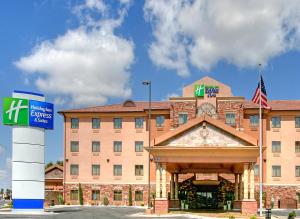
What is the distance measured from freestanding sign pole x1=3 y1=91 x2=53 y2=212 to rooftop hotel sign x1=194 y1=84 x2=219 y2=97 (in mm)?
25180

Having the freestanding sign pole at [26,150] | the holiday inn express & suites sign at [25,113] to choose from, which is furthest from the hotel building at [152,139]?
the holiday inn express & suites sign at [25,113]

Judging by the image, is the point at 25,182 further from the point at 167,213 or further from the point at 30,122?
the point at 167,213

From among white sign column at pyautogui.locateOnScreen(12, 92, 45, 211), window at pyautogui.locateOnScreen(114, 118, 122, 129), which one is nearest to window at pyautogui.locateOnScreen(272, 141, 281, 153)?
window at pyautogui.locateOnScreen(114, 118, 122, 129)

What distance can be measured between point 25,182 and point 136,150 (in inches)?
1013

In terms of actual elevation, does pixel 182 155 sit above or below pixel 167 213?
above

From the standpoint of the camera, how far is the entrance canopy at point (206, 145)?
153 ft

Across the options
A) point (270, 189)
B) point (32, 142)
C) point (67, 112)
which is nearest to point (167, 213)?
point (32, 142)

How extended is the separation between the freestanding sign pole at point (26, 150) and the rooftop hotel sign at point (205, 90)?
82.6 feet

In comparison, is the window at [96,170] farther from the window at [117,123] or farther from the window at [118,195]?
the window at [117,123]

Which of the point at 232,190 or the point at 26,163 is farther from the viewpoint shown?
the point at 232,190

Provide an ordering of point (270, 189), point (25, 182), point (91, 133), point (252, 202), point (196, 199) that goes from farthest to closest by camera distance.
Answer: point (91, 133) < point (270, 189) < point (196, 199) < point (25, 182) < point (252, 202)

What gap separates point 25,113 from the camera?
2108 inches

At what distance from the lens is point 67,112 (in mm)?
77562

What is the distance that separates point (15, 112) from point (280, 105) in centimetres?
3818
